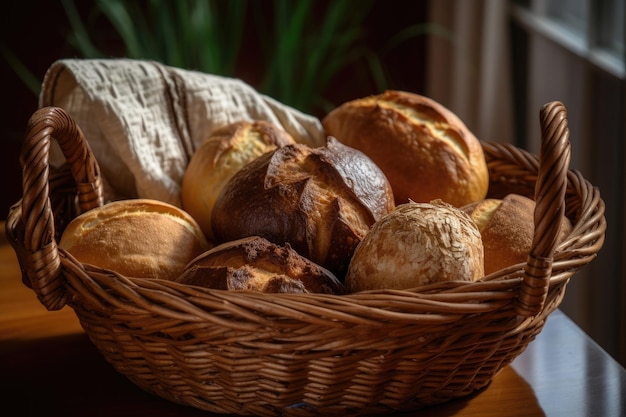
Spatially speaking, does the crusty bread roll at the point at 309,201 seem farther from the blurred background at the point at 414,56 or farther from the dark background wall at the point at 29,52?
the dark background wall at the point at 29,52

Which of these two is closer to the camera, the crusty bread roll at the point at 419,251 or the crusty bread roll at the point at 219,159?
the crusty bread roll at the point at 419,251

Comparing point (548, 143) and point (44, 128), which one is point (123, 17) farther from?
point (548, 143)

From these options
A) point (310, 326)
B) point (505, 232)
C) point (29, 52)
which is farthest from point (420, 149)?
point (29, 52)

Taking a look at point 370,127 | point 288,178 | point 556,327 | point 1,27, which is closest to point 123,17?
point 1,27

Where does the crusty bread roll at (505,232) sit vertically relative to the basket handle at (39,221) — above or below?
below

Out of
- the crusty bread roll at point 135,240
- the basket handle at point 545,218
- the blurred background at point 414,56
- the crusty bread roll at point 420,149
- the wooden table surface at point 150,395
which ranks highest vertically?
the basket handle at point 545,218

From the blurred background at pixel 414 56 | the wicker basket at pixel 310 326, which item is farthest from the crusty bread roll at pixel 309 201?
the blurred background at pixel 414 56

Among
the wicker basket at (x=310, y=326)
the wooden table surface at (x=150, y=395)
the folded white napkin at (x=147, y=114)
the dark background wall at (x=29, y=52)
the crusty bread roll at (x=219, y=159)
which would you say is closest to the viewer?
the wicker basket at (x=310, y=326)
